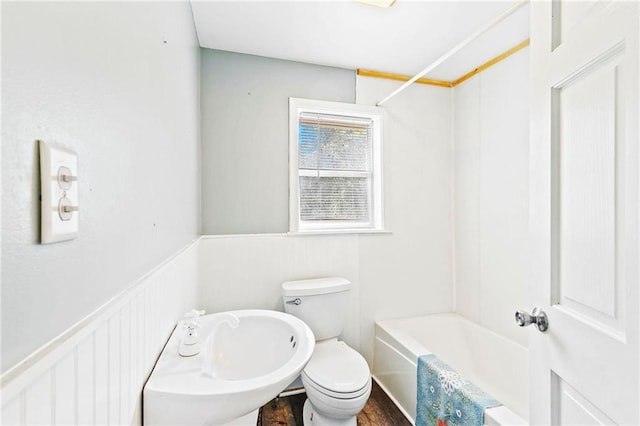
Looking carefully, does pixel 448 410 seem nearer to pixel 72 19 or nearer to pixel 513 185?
pixel 513 185

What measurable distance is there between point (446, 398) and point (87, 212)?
1665mm

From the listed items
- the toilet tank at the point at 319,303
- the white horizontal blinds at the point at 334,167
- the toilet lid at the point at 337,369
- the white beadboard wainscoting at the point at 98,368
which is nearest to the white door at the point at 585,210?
the toilet lid at the point at 337,369

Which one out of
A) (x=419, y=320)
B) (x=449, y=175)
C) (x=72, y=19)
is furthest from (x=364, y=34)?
(x=419, y=320)

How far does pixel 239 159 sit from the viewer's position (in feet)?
6.74

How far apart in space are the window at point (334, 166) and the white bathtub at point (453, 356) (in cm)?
82

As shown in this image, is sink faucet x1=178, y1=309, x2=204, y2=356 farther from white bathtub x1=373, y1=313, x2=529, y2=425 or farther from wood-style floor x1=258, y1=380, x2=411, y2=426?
white bathtub x1=373, y1=313, x2=529, y2=425

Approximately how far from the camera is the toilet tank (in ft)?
6.31

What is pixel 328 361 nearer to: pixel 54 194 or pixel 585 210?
pixel 585 210

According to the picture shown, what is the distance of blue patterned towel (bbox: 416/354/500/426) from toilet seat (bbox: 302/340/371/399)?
32 centimetres

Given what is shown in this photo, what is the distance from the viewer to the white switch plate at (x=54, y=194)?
397 millimetres

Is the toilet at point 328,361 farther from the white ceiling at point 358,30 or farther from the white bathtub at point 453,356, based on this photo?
the white ceiling at point 358,30

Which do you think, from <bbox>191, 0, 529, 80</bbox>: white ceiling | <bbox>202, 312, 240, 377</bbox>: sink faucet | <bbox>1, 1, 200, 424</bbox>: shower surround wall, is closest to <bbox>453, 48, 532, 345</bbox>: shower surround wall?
<bbox>191, 0, 529, 80</bbox>: white ceiling

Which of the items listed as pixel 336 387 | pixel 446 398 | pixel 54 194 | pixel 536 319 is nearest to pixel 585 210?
pixel 536 319

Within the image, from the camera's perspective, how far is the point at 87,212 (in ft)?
1.72
